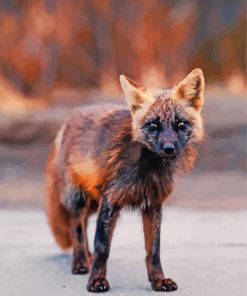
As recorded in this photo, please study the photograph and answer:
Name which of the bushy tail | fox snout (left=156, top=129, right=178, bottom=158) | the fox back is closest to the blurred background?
the bushy tail

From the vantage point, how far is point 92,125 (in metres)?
6.34

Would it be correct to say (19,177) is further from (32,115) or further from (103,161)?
(103,161)

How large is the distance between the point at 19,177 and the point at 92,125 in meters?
7.57

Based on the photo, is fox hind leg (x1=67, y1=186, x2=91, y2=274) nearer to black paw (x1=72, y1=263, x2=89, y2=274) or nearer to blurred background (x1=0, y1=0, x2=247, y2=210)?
black paw (x1=72, y1=263, x2=89, y2=274)

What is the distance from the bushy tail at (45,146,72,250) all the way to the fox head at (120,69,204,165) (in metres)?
1.43

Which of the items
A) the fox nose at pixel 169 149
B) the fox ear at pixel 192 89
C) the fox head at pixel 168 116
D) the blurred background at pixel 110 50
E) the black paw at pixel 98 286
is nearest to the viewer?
the fox nose at pixel 169 149

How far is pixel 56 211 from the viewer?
264 inches

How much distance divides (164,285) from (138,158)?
2.92ft

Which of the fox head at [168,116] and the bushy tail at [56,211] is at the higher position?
the fox head at [168,116]

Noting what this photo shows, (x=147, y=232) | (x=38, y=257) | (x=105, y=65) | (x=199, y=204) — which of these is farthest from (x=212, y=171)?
(x=147, y=232)

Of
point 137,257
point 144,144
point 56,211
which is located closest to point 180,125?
point 144,144

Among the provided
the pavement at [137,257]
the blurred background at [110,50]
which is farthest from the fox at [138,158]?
the blurred background at [110,50]

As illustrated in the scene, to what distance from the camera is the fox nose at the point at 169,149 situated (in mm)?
5098

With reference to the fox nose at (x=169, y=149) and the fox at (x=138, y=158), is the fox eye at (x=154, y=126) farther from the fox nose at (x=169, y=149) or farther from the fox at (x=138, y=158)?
the fox nose at (x=169, y=149)
